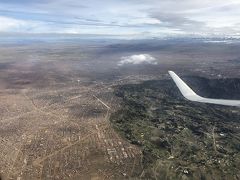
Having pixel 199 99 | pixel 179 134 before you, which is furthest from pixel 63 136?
pixel 199 99

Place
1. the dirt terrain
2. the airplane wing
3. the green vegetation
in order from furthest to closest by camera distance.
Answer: the green vegetation, the dirt terrain, the airplane wing

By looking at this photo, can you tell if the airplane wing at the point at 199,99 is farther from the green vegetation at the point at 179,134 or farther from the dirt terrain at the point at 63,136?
the dirt terrain at the point at 63,136

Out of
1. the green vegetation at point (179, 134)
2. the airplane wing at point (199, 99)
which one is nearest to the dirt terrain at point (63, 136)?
the green vegetation at point (179, 134)

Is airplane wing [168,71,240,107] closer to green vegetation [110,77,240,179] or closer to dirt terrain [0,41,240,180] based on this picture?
green vegetation [110,77,240,179]

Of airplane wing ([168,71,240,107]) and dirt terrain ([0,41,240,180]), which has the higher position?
airplane wing ([168,71,240,107])

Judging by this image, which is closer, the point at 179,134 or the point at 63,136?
the point at 63,136

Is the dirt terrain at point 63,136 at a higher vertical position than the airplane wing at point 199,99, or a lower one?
lower

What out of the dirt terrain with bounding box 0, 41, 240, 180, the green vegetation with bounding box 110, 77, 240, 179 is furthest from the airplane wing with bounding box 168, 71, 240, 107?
the dirt terrain with bounding box 0, 41, 240, 180

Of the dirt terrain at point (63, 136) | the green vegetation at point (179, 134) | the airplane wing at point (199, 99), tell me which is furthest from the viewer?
the green vegetation at point (179, 134)

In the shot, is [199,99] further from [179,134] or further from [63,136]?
[63,136]
